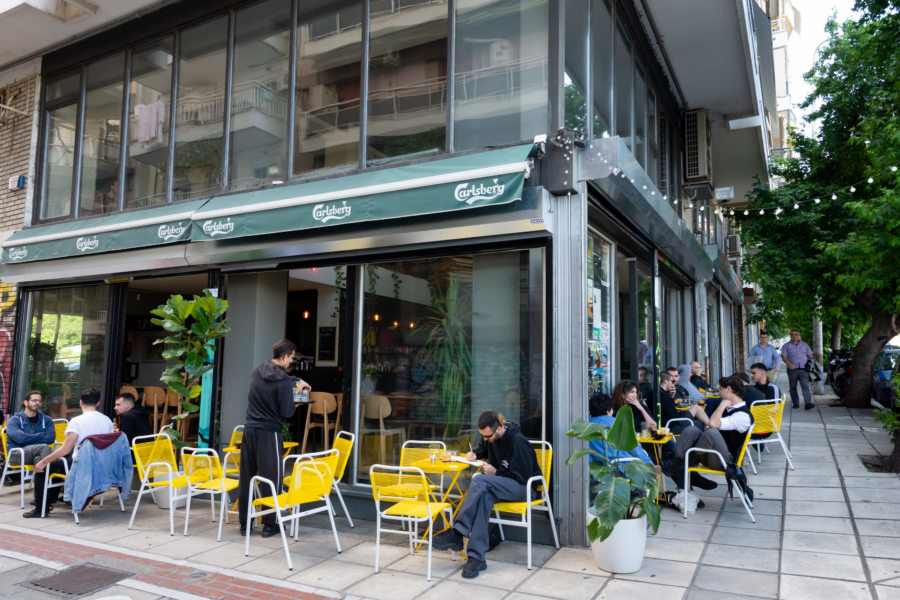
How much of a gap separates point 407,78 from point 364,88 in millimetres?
610

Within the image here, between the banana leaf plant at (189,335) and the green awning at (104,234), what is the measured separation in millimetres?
1092

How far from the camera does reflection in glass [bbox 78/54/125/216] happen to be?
965 cm

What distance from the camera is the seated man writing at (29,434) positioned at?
7105mm

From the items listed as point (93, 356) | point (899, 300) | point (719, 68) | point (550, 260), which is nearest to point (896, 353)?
point (899, 300)

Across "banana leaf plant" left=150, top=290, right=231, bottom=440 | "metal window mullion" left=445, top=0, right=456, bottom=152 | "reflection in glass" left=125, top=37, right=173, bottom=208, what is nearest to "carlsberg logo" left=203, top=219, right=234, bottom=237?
"banana leaf plant" left=150, top=290, right=231, bottom=440

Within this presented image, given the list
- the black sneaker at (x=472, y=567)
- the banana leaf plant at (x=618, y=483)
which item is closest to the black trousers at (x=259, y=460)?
the black sneaker at (x=472, y=567)

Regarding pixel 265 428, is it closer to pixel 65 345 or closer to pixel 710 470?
pixel 710 470

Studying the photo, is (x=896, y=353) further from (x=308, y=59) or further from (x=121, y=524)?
(x=121, y=524)

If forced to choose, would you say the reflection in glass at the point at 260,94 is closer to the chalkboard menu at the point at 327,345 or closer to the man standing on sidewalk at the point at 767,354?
the chalkboard menu at the point at 327,345

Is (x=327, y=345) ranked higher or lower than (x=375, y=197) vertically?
lower

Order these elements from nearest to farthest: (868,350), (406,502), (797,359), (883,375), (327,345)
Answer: (406,502), (327,345), (797,359), (868,350), (883,375)

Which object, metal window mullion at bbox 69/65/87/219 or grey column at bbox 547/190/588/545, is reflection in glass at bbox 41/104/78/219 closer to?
metal window mullion at bbox 69/65/87/219

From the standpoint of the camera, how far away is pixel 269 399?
5773 mm

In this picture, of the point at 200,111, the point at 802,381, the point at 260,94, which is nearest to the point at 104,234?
the point at 200,111
